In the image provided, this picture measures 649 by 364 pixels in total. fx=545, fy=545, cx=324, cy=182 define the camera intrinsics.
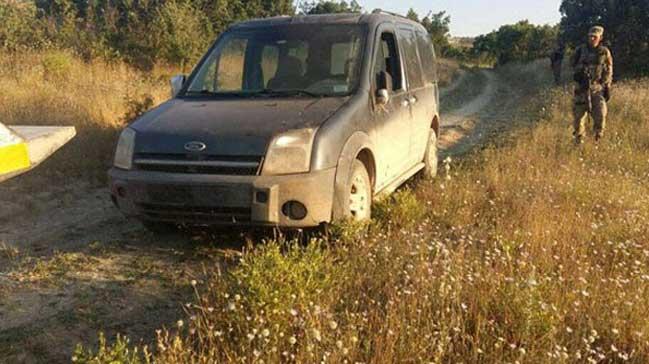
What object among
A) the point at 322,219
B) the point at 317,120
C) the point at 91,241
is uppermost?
the point at 317,120

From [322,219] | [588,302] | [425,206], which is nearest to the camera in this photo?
[588,302]

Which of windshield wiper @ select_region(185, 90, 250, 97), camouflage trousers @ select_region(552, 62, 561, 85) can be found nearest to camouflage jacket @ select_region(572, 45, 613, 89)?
windshield wiper @ select_region(185, 90, 250, 97)

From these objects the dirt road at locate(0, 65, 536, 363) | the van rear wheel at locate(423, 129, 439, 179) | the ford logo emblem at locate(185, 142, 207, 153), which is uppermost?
the ford logo emblem at locate(185, 142, 207, 153)

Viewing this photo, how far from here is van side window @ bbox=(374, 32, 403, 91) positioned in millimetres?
5380

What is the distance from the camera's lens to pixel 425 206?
5.50 m

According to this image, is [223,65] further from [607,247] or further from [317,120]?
[607,247]

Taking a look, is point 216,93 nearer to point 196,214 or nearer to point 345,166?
point 196,214

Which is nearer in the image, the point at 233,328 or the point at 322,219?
the point at 233,328

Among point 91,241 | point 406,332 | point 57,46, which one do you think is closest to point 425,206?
point 406,332

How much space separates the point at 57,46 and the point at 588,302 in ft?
44.4

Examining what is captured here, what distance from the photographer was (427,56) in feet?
23.9

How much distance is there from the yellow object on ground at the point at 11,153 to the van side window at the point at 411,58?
4.40 metres

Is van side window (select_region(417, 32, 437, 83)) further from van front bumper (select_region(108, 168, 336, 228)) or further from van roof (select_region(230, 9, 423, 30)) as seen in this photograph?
van front bumper (select_region(108, 168, 336, 228))

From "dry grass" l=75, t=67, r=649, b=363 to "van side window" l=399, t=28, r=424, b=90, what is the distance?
64.5 inches
